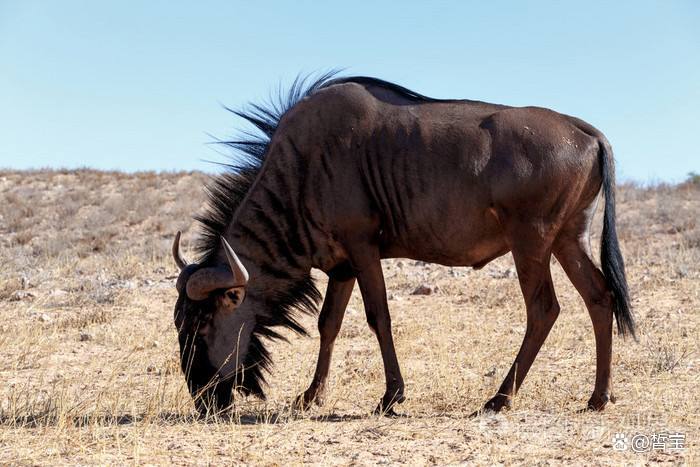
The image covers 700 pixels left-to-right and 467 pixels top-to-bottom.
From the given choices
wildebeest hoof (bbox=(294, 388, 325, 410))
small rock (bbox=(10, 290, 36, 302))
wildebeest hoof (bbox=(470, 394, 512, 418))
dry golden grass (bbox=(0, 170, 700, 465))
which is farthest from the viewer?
small rock (bbox=(10, 290, 36, 302))

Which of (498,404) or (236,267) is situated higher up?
(236,267)

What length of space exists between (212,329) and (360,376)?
1672 millimetres

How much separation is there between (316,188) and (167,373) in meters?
2.42

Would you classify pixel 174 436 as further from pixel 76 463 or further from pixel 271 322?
pixel 271 322

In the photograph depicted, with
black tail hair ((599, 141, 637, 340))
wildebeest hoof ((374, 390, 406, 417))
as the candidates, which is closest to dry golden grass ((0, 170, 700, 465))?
wildebeest hoof ((374, 390, 406, 417))

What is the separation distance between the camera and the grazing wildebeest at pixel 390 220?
18.4 ft

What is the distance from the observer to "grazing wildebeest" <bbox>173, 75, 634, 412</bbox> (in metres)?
5.60

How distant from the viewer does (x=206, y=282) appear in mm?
5613

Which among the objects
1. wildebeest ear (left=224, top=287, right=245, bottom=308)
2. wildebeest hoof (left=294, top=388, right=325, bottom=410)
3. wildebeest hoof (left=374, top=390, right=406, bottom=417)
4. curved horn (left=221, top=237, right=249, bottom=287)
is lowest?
wildebeest hoof (left=294, top=388, right=325, bottom=410)

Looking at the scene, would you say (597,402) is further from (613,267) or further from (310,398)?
(310,398)

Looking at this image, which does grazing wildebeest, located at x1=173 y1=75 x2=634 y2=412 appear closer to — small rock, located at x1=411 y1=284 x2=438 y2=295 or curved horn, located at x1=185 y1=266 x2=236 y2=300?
curved horn, located at x1=185 y1=266 x2=236 y2=300

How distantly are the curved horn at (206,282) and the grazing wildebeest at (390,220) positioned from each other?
0.01 m

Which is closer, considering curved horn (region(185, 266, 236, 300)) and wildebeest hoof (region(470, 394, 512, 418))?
wildebeest hoof (region(470, 394, 512, 418))

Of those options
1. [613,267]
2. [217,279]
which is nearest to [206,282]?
[217,279]
